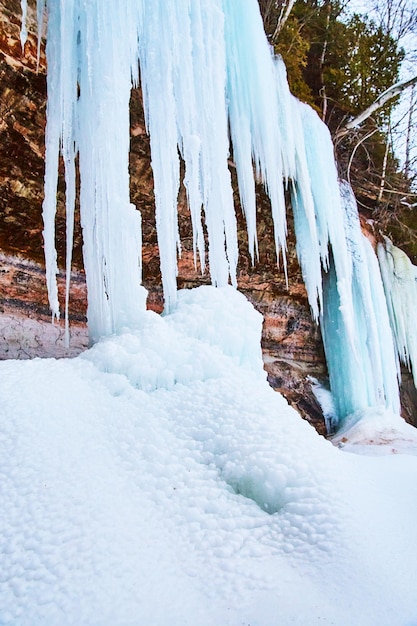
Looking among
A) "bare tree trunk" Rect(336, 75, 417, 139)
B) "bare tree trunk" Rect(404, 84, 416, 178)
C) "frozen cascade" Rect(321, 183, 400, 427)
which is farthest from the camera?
"bare tree trunk" Rect(404, 84, 416, 178)

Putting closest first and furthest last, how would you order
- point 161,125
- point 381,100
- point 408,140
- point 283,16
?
point 161,125 → point 283,16 → point 381,100 → point 408,140

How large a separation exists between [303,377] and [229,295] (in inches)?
139

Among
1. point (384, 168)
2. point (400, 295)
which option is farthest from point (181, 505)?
point (384, 168)

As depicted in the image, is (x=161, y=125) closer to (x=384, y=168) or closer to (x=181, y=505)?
(x=181, y=505)

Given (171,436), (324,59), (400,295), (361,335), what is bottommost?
(171,436)

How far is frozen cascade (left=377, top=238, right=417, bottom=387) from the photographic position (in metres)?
5.91

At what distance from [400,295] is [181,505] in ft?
18.0

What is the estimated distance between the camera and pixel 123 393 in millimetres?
1897

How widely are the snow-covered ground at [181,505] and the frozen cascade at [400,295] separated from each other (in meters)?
4.41

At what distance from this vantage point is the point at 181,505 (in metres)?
1.37

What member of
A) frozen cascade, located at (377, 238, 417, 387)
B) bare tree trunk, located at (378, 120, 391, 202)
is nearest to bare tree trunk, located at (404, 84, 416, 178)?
bare tree trunk, located at (378, 120, 391, 202)

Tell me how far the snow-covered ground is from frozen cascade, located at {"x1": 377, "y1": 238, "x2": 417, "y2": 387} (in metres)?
4.41

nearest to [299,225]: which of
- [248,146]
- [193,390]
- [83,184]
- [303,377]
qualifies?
[248,146]

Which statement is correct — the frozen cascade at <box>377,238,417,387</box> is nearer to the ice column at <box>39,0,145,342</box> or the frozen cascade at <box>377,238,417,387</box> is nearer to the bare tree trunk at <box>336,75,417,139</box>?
the bare tree trunk at <box>336,75,417,139</box>
